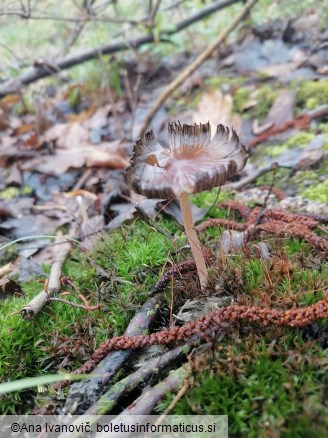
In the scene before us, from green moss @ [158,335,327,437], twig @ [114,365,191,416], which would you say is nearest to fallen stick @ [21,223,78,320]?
twig @ [114,365,191,416]

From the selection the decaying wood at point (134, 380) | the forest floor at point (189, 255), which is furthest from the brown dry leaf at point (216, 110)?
the decaying wood at point (134, 380)

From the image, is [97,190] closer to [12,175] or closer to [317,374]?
[12,175]

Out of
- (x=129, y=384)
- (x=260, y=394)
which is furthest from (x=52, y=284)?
(x=260, y=394)

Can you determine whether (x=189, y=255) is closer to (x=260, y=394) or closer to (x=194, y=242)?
(x=194, y=242)

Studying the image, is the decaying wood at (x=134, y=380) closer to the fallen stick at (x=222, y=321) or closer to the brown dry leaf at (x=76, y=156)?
the fallen stick at (x=222, y=321)

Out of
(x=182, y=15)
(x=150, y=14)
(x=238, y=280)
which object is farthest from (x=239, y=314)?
(x=182, y=15)
